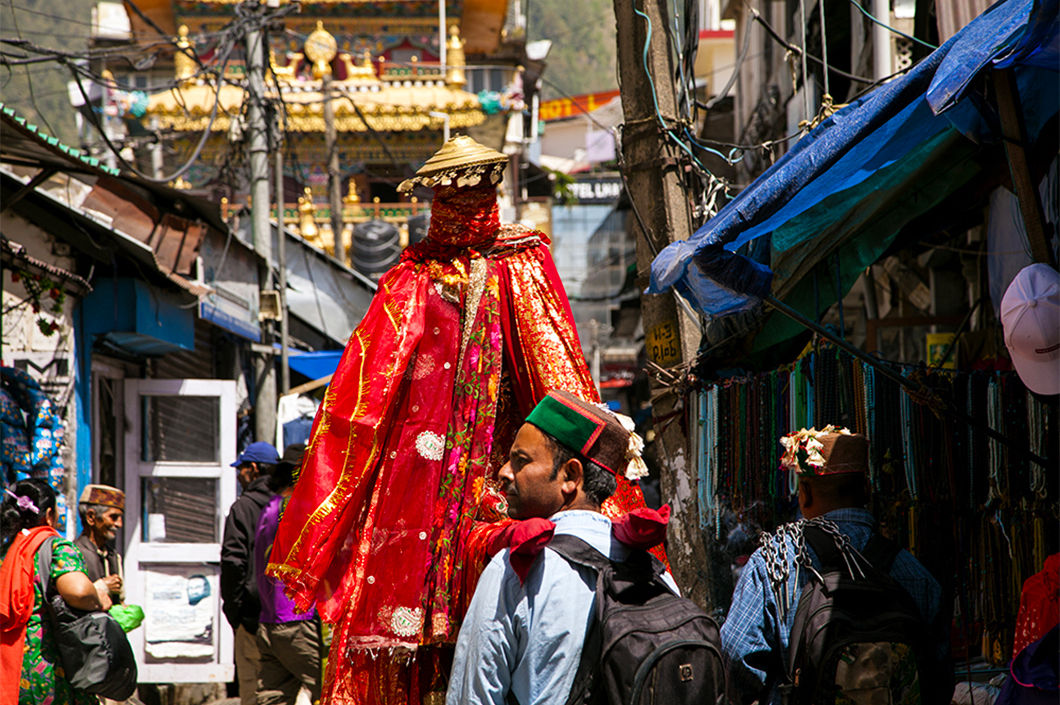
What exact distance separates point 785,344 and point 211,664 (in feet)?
18.2

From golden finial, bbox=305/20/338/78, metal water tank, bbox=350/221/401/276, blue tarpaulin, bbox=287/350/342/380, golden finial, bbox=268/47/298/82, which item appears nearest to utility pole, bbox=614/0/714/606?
blue tarpaulin, bbox=287/350/342/380

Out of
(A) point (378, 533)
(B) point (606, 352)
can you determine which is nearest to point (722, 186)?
(A) point (378, 533)

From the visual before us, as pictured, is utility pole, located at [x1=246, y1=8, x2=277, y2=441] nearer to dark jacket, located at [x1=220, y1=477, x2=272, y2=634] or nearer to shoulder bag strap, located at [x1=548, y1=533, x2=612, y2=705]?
dark jacket, located at [x1=220, y1=477, x2=272, y2=634]

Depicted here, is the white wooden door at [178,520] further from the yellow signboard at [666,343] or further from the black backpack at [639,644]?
the black backpack at [639,644]

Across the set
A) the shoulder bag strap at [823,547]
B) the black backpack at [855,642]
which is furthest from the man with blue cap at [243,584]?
the black backpack at [855,642]

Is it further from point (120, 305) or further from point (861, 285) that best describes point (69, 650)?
point (861, 285)

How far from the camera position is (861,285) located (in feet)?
39.2

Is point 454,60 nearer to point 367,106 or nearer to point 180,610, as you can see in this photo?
point 367,106

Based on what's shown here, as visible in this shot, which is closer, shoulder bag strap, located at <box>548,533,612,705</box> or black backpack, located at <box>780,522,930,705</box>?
shoulder bag strap, located at <box>548,533,612,705</box>

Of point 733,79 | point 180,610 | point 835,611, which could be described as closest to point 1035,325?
point 835,611

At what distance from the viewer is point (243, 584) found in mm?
7621

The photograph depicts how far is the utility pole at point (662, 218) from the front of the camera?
5.93m

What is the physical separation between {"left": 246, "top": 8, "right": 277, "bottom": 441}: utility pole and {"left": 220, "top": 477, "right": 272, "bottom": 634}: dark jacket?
445 centimetres

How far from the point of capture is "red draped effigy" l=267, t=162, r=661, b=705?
3951 millimetres
